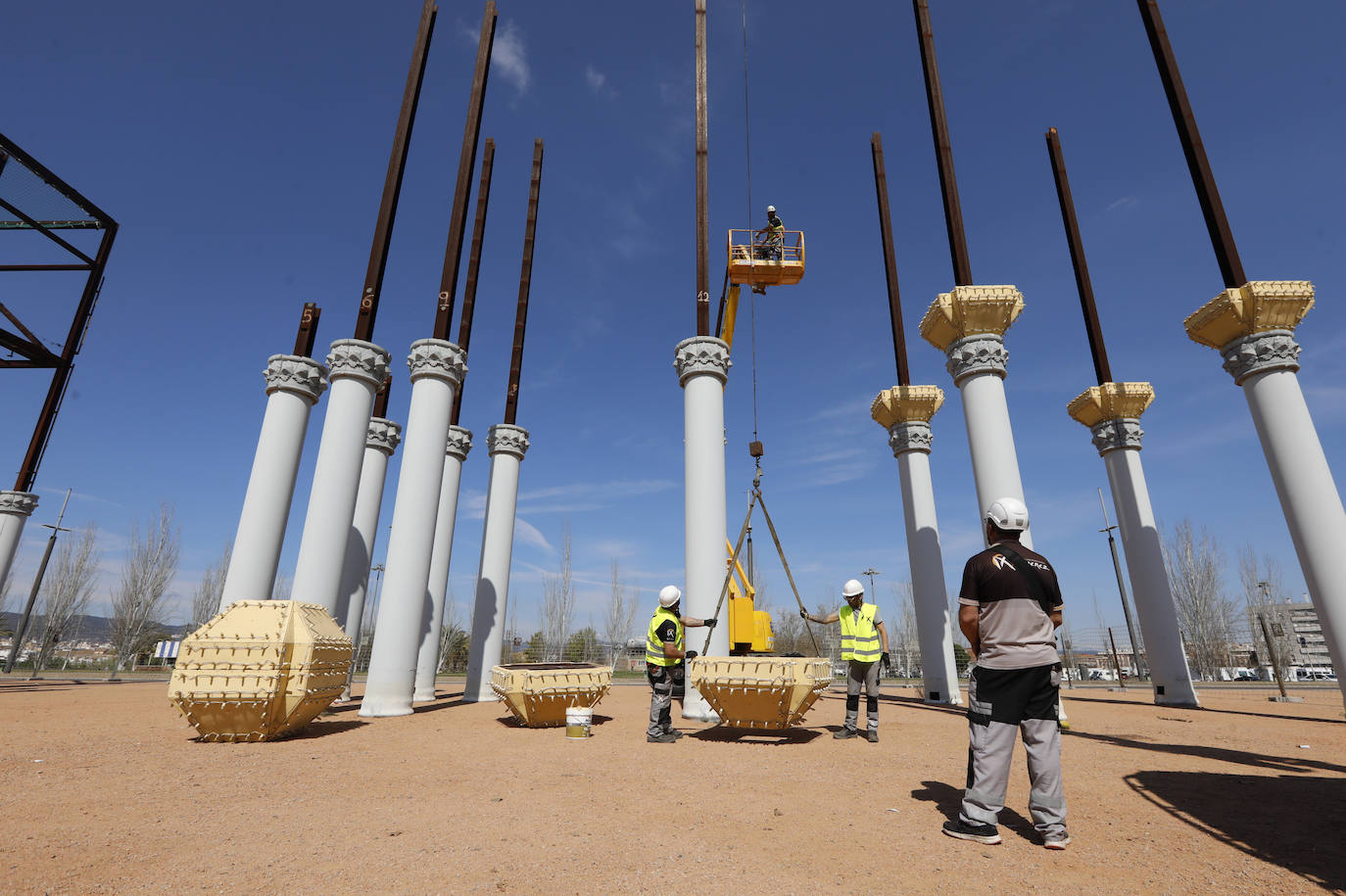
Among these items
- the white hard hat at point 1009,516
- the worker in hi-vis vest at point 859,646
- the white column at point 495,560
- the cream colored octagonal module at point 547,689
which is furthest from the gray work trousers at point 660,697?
the white column at point 495,560

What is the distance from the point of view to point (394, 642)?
34.5 ft

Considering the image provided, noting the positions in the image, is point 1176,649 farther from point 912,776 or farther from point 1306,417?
point 912,776

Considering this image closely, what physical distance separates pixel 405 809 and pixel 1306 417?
1405cm

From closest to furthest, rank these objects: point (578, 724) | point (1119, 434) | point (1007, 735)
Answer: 1. point (1007, 735)
2. point (578, 724)
3. point (1119, 434)

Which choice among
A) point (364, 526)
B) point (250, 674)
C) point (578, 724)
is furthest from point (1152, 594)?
point (364, 526)

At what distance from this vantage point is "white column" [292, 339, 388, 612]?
11000 mm

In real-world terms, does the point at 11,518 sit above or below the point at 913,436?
below

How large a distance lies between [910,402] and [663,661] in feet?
35.0

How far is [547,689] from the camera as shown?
29.3ft

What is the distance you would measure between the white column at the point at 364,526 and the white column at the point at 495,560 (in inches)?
108

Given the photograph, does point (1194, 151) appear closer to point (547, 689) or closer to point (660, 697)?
point (660, 697)

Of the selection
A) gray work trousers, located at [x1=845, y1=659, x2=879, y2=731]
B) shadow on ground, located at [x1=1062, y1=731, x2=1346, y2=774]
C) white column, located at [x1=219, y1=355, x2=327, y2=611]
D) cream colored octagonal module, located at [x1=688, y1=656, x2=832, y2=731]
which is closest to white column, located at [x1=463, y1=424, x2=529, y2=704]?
white column, located at [x1=219, y1=355, x2=327, y2=611]

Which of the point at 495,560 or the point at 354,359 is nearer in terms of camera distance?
the point at 354,359

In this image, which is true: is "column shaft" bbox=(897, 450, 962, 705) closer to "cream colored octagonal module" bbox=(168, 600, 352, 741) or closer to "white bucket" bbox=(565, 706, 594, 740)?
"white bucket" bbox=(565, 706, 594, 740)
